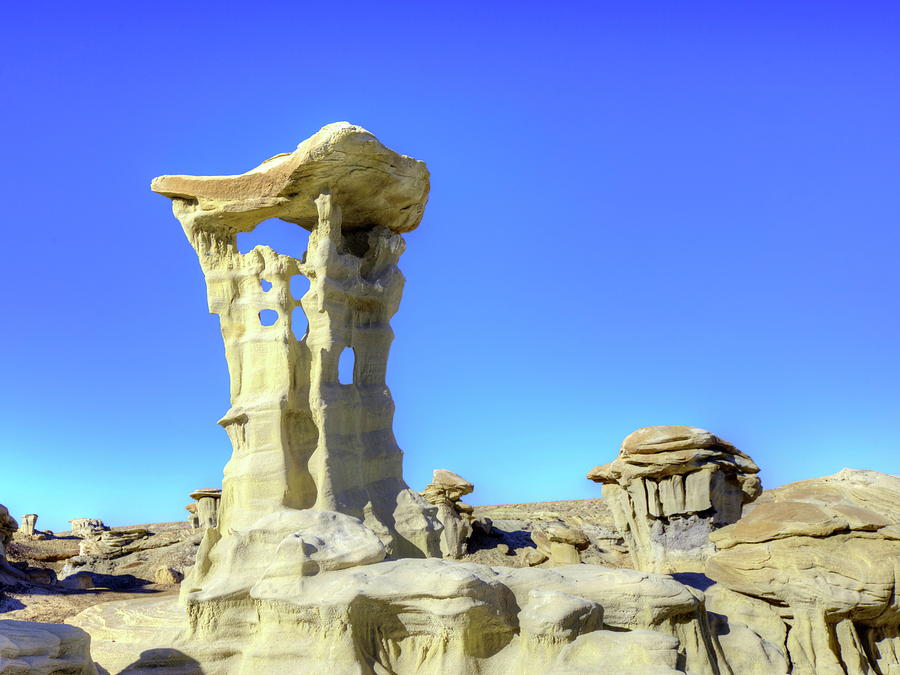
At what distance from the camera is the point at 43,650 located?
798 centimetres

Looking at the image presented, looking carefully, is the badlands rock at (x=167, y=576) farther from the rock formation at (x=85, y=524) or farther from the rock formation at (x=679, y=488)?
the rock formation at (x=85, y=524)

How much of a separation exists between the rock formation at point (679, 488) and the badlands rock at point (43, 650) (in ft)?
39.7

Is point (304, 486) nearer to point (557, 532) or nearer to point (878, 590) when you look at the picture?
A: point (557, 532)

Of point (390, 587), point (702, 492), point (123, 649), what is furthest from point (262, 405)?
point (702, 492)

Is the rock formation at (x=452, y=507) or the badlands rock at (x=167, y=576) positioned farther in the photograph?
the rock formation at (x=452, y=507)

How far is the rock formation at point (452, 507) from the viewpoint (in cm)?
2472

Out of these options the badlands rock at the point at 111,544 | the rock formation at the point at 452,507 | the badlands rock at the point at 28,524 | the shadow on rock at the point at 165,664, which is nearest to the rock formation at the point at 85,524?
the badlands rock at the point at 28,524

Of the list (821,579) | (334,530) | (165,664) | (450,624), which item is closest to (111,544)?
(165,664)

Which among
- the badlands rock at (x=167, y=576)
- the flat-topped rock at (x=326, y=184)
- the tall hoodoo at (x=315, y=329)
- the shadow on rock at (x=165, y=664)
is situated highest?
the flat-topped rock at (x=326, y=184)

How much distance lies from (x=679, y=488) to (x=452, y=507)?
9.49m

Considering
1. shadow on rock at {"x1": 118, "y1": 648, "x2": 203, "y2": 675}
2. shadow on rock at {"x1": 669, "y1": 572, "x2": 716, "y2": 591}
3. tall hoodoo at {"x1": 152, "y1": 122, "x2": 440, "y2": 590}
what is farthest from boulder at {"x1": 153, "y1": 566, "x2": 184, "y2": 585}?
shadow on rock at {"x1": 669, "y1": 572, "x2": 716, "y2": 591}

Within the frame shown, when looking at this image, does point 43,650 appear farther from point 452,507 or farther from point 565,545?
point 452,507

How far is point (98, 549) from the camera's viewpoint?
92.2 ft

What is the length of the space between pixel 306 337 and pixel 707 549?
369 inches
